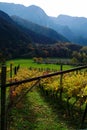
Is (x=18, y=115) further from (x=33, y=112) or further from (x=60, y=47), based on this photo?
(x=60, y=47)

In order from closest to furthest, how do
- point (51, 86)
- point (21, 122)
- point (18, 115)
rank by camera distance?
point (21, 122), point (18, 115), point (51, 86)

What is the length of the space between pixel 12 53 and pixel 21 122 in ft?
358

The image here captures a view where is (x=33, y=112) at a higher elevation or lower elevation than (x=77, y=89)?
lower

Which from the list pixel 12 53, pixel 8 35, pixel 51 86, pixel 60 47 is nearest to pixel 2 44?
pixel 12 53

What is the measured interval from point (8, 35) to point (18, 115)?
126982mm

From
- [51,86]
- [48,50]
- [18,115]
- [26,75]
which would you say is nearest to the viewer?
[18,115]

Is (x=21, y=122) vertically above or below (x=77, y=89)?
below

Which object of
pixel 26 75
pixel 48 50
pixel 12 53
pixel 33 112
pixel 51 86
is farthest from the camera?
pixel 48 50

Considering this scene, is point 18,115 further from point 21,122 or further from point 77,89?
point 77,89

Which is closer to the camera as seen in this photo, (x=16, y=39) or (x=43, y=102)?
(x=43, y=102)

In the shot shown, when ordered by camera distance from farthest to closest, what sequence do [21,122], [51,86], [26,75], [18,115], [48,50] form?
[48,50] → [26,75] → [51,86] → [18,115] → [21,122]

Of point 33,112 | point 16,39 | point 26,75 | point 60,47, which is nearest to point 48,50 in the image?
point 60,47

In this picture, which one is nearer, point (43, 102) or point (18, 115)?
point (18, 115)

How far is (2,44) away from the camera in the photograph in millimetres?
126938
